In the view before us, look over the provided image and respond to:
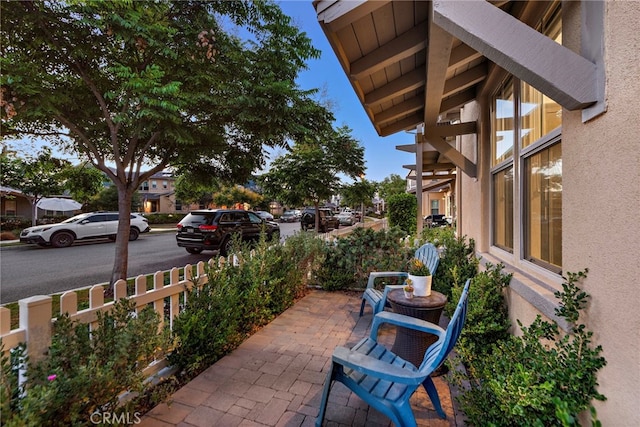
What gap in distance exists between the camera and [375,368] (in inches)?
72.2

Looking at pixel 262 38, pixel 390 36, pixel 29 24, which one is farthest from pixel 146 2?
pixel 390 36

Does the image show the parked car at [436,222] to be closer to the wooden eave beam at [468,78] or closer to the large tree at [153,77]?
the wooden eave beam at [468,78]

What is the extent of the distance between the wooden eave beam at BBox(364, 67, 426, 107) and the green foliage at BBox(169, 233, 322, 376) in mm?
2550

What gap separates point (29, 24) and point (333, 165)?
30.7 feet

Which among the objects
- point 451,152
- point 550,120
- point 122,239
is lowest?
point 122,239

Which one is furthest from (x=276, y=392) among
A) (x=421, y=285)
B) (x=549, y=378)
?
(x=549, y=378)

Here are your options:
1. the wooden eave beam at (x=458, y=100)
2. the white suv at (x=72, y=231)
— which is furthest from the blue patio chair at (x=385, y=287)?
the white suv at (x=72, y=231)

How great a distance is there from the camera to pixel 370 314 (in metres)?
4.32

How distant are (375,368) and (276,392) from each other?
42.6 inches

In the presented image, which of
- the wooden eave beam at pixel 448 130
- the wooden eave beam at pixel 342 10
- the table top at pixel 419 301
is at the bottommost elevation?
the table top at pixel 419 301

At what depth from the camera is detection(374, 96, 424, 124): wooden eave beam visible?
4.46 m

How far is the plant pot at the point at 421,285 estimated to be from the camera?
121 inches

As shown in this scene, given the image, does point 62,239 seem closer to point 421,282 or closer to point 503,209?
point 421,282

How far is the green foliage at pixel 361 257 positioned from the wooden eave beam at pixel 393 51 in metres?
3.04
